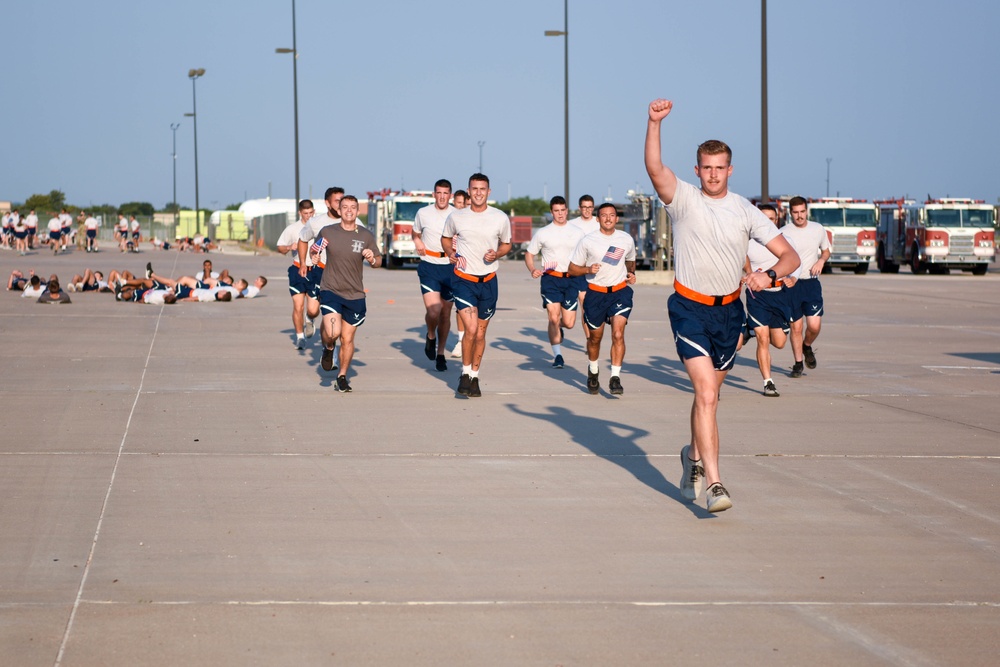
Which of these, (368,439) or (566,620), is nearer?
(566,620)

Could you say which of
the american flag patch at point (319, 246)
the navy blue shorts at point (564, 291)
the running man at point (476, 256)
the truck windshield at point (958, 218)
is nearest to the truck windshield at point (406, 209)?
the truck windshield at point (958, 218)

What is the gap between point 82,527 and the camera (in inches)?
265

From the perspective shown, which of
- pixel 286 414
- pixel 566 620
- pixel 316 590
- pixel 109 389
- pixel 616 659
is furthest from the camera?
pixel 109 389

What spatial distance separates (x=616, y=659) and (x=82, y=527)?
321cm

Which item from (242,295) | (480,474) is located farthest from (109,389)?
(242,295)

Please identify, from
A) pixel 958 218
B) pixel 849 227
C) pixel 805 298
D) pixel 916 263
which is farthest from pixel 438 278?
pixel 958 218

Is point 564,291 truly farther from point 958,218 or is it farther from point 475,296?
point 958,218

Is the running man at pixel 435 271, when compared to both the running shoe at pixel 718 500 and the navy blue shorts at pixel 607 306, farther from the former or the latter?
the running shoe at pixel 718 500

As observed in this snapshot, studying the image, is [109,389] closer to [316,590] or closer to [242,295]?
[316,590]

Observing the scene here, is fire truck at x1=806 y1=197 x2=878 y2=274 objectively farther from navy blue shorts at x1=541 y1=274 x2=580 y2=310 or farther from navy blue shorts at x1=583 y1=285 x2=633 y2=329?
navy blue shorts at x1=583 y1=285 x2=633 y2=329

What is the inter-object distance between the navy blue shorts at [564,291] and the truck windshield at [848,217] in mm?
30374

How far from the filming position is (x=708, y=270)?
24.4ft

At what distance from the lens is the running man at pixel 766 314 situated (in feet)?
41.8

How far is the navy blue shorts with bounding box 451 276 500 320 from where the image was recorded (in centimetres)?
1241
